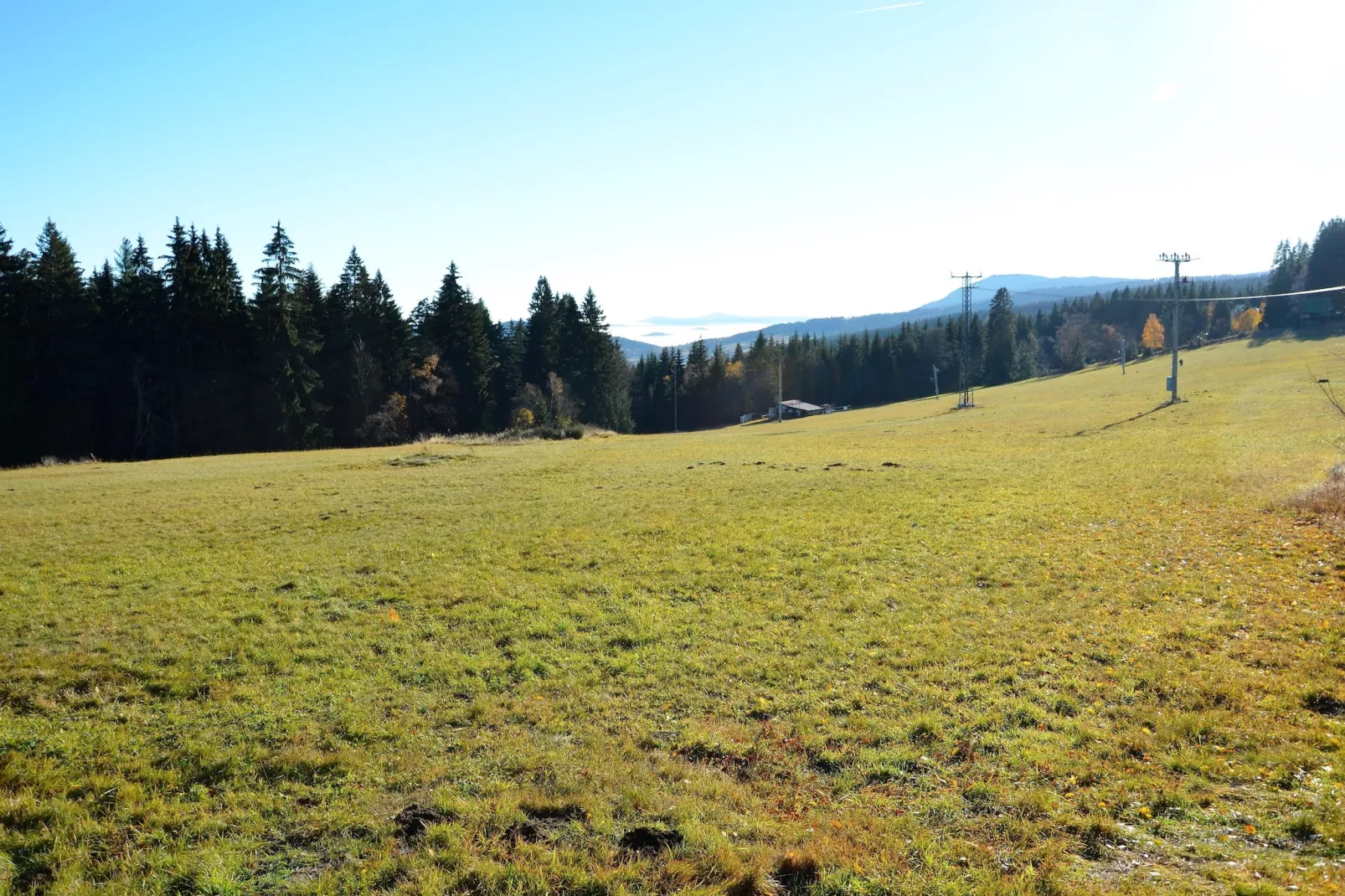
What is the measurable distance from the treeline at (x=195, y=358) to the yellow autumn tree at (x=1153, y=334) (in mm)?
124305

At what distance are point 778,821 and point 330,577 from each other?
11018 mm

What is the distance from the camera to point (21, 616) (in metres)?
11.9

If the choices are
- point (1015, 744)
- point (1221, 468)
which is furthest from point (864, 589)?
point (1221, 468)

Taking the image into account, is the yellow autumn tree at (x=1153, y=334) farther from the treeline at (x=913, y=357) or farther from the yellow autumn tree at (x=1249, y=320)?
the yellow autumn tree at (x=1249, y=320)

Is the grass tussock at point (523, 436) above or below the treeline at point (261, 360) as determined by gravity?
below

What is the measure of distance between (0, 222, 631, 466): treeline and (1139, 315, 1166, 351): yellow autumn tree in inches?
4894

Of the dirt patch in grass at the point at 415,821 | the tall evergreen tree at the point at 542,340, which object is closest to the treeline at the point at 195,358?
the tall evergreen tree at the point at 542,340

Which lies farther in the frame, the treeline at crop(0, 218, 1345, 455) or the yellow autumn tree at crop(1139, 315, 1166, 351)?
the yellow autumn tree at crop(1139, 315, 1166, 351)

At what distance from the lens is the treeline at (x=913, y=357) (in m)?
116

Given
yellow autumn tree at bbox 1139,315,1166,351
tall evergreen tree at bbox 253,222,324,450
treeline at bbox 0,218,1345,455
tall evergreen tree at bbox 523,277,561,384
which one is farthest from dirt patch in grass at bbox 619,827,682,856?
yellow autumn tree at bbox 1139,315,1166,351

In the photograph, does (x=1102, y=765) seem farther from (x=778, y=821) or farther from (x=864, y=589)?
(x=864, y=589)

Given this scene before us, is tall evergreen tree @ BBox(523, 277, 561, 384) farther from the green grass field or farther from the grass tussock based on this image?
the green grass field

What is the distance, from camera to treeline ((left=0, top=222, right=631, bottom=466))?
184ft

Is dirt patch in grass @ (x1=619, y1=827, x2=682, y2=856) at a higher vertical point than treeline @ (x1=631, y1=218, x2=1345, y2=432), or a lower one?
lower
